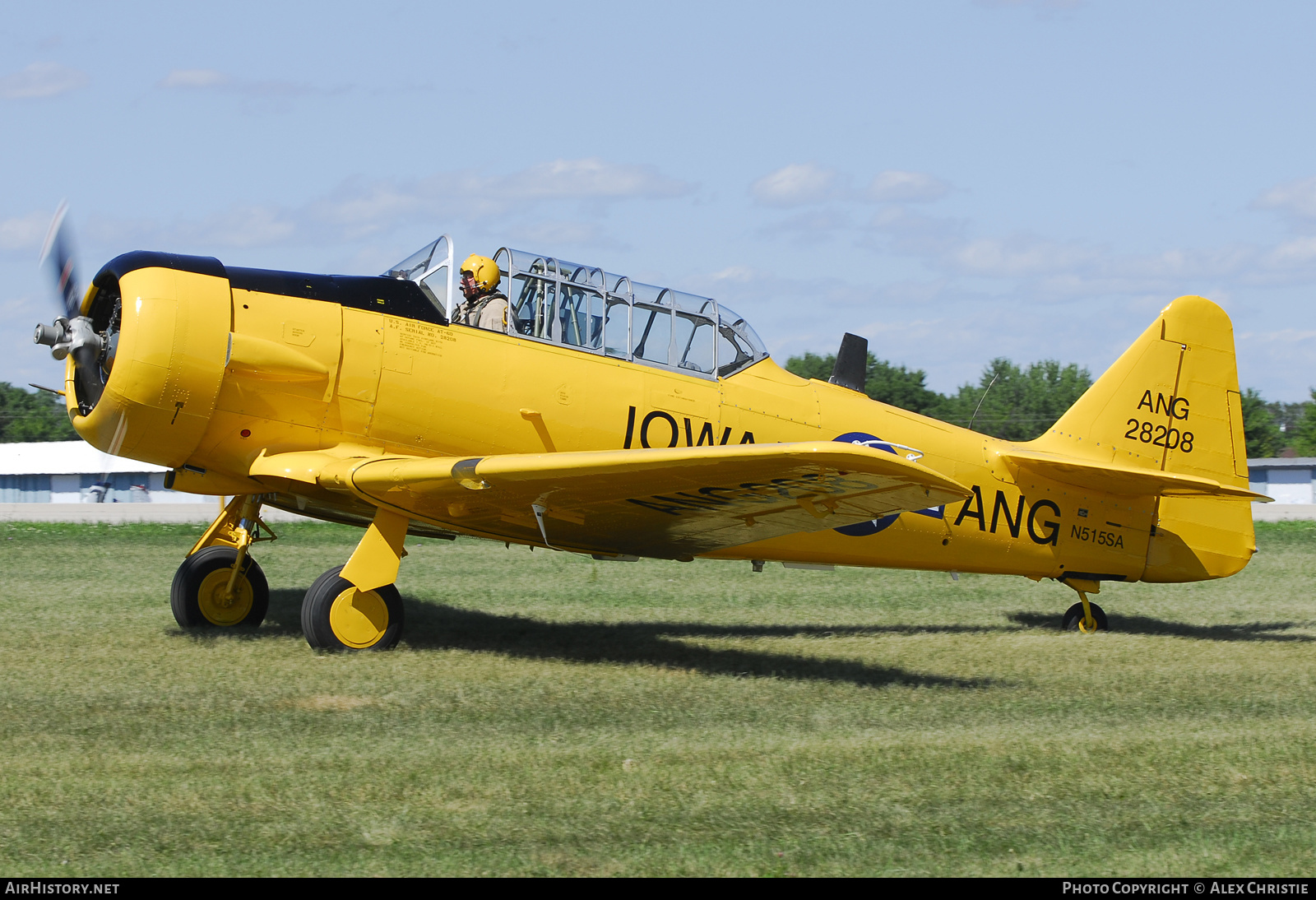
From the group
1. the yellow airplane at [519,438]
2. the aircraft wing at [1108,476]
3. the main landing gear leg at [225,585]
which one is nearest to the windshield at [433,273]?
the yellow airplane at [519,438]

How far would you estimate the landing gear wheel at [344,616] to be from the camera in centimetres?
763

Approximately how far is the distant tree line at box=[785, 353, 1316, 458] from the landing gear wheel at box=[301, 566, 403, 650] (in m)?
49.2

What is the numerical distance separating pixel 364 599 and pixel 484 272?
245cm

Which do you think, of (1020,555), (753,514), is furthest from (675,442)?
(1020,555)

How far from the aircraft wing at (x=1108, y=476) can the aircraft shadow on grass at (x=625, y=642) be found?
1.99 metres

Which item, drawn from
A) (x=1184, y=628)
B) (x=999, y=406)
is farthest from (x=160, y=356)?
(x=999, y=406)

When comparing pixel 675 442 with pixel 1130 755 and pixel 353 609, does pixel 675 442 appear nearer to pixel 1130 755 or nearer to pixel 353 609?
pixel 353 609

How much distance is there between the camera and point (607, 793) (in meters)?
4.84

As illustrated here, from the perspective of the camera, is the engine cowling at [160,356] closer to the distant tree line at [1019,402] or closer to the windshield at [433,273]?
the windshield at [433,273]

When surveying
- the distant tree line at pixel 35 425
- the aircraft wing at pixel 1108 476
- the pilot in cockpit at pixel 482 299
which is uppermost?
the pilot in cockpit at pixel 482 299

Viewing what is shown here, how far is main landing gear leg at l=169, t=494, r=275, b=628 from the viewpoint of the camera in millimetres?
8852

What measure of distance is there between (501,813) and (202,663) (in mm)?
3672

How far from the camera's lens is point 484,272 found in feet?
27.7

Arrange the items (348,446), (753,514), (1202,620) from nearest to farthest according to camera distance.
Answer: (753,514), (348,446), (1202,620)
